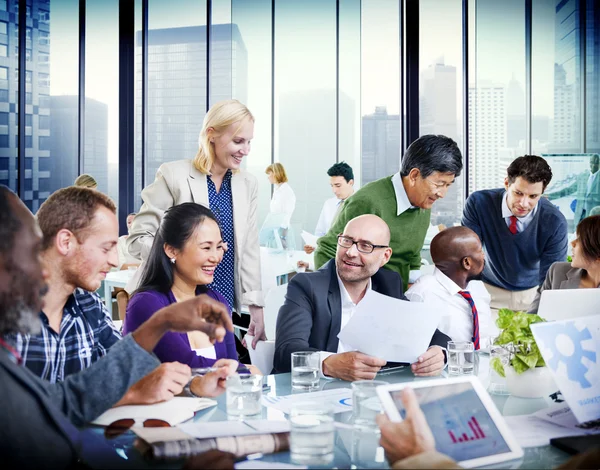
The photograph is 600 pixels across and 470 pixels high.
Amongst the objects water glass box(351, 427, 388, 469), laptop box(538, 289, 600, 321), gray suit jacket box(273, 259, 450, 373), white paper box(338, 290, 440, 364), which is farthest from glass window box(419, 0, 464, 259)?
water glass box(351, 427, 388, 469)

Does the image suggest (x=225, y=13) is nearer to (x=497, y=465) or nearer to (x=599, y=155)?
(x=599, y=155)

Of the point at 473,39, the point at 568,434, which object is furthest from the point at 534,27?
the point at 568,434

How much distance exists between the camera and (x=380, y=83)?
765cm

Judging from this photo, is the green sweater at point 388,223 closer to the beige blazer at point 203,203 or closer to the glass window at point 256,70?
the beige blazer at point 203,203

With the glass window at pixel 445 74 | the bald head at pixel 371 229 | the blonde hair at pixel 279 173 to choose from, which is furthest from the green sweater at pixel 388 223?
the blonde hair at pixel 279 173

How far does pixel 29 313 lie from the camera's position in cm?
118

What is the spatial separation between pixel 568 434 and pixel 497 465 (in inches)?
11.9

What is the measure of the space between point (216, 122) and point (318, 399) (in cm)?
139

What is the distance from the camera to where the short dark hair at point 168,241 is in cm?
235

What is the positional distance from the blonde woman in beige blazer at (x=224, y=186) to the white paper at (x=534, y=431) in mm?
1369

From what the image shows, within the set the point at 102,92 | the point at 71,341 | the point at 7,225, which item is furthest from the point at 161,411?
the point at 102,92

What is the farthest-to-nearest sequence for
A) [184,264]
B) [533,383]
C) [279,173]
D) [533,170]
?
1. [279,173]
2. [533,170]
3. [184,264]
4. [533,383]

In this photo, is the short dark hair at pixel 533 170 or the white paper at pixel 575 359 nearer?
the white paper at pixel 575 359

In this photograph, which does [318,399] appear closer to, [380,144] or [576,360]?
[576,360]
